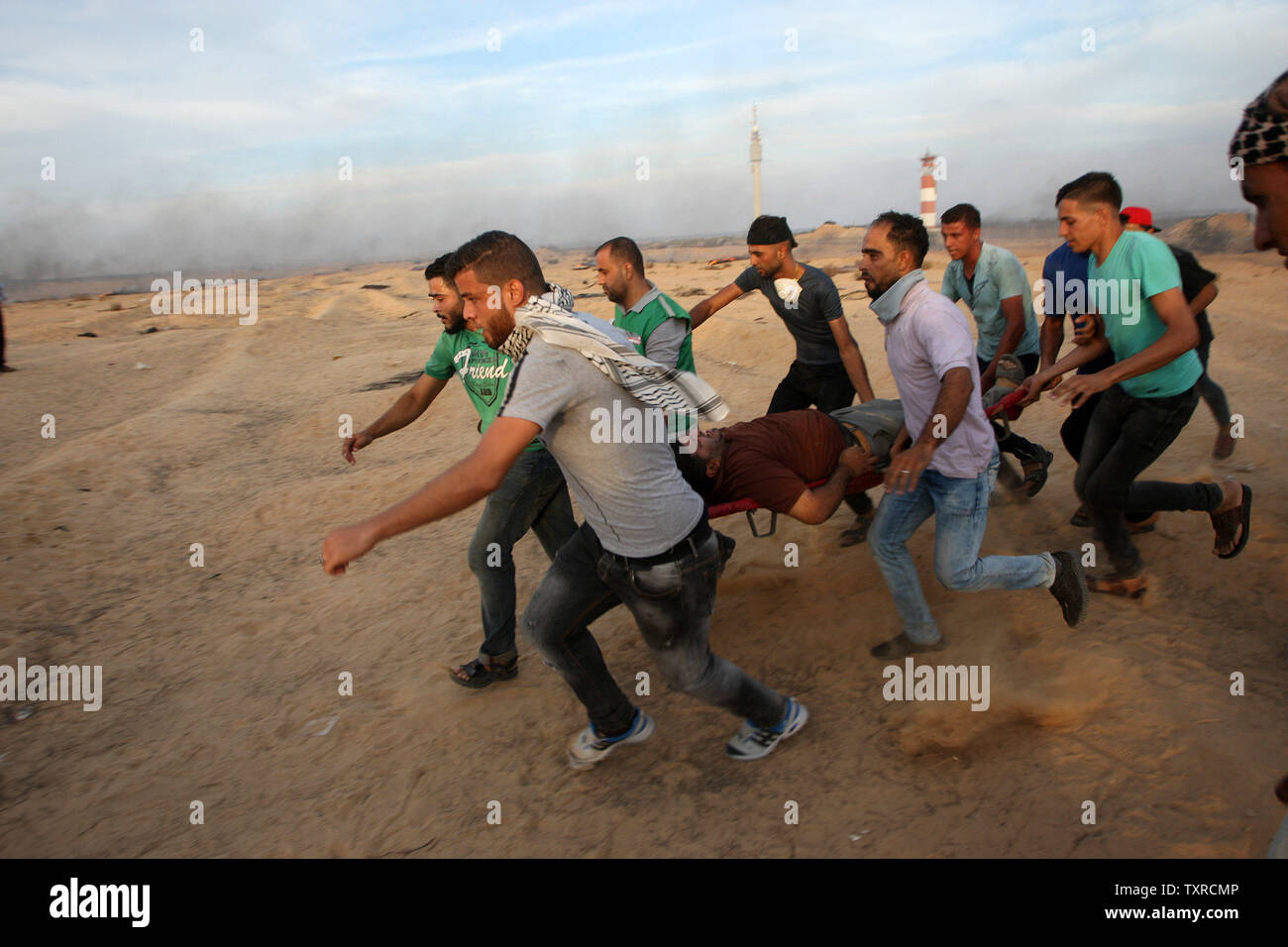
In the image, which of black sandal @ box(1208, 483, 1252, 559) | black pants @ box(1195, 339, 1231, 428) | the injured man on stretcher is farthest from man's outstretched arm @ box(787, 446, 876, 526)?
black pants @ box(1195, 339, 1231, 428)

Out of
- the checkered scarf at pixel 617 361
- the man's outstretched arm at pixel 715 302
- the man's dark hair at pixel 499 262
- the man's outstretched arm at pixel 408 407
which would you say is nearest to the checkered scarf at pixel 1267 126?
the checkered scarf at pixel 617 361

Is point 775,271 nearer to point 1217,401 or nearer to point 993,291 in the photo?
point 993,291

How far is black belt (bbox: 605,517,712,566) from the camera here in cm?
281

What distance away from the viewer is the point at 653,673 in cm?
415

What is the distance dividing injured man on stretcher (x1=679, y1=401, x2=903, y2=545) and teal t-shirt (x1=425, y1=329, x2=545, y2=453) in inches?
31.3

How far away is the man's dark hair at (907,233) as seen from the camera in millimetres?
3500

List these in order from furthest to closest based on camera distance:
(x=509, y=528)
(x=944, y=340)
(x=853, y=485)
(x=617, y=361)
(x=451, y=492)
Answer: (x=853, y=485), (x=509, y=528), (x=944, y=340), (x=617, y=361), (x=451, y=492)

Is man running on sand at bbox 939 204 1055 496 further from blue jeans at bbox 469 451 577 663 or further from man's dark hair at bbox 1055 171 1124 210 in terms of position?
blue jeans at bbox 469 451 577 663

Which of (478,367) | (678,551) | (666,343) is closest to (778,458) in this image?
(666,343)

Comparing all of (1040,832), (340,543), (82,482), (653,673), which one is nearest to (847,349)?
(653,673)

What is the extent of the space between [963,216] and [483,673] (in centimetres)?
372

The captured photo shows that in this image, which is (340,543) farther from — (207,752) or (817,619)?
(817,619)

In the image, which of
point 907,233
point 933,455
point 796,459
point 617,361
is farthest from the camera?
point 796,459

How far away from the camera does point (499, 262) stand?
279cm
